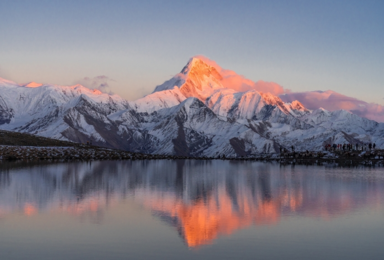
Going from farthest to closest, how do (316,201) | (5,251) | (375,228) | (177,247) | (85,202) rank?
1. (316,201)
2. (85,202)
3. (375,228)
4. (177,247)
5. (5,251)

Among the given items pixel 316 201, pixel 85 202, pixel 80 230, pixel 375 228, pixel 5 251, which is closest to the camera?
pixel 5 251

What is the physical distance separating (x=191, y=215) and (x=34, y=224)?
44.6 ft

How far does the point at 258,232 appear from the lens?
35438 millimetres

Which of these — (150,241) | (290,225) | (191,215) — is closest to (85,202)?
(191,215)

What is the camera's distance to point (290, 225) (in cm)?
3838

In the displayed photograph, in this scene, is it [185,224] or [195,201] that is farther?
[195,201]

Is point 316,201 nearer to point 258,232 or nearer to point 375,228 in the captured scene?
point 375,228

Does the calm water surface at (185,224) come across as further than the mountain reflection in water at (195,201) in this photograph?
No

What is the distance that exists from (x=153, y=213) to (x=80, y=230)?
31.1 ft

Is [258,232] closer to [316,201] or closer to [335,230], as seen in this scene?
[335,230]

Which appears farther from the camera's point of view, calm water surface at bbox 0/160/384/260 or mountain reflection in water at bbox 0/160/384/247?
mountain reflection in water at bbox 0/160/384/247

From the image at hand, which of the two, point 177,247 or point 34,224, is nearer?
point 177,247

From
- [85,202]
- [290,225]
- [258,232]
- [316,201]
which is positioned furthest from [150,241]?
[316,201]

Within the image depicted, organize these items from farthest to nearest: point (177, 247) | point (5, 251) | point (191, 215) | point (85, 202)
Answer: point (85, 202) < point (191, 215) < point (177, 247) < point (5, 251)
